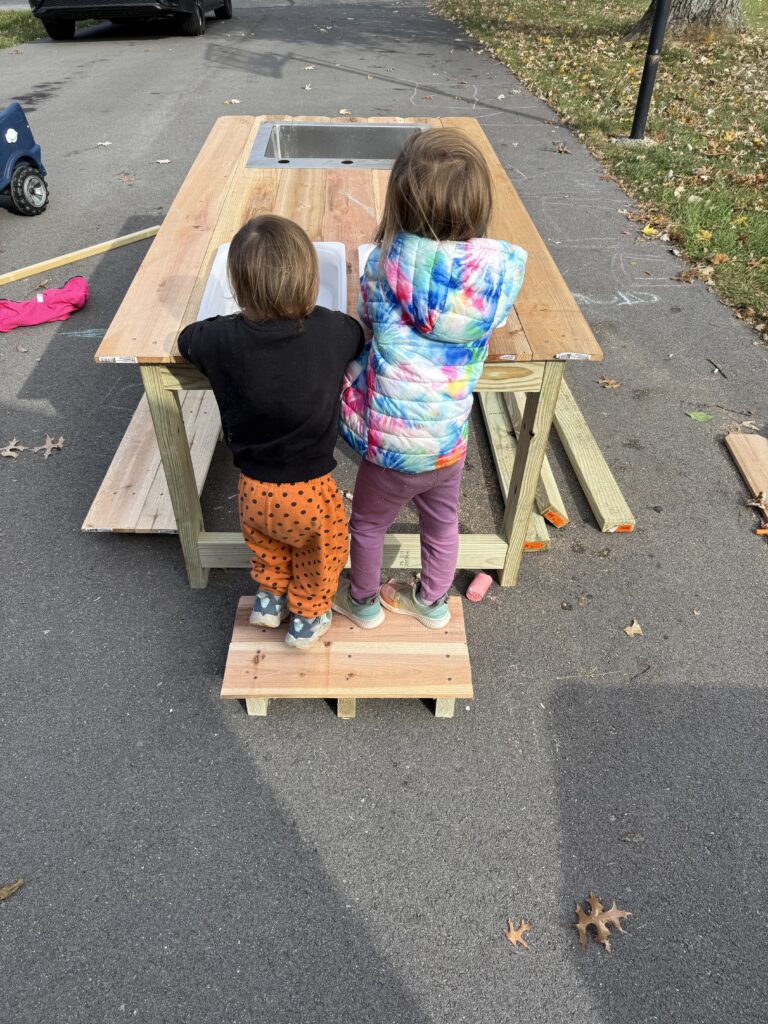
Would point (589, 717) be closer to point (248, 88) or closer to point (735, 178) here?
point (735, 178)

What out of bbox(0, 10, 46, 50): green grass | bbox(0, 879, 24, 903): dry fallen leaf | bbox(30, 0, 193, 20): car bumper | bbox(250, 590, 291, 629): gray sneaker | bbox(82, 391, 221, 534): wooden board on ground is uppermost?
bbox(30, 0, 193, 20): car bumper

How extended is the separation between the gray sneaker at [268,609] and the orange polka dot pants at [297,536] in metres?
0.03

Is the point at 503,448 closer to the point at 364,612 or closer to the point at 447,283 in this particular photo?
the point at 364,612

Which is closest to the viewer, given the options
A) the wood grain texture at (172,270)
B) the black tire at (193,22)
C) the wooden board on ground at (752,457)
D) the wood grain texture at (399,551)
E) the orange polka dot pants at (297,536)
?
the orange polka dot pants at (297,536)

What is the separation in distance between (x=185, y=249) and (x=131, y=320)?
0.58 metres

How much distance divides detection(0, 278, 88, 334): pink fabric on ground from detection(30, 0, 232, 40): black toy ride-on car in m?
8.98

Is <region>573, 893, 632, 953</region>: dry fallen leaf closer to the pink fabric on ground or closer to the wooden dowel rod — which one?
the pink fabric on ground

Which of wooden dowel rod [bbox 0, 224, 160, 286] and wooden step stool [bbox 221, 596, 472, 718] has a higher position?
wooden step stool [bbox 221, 596, 472, 718]

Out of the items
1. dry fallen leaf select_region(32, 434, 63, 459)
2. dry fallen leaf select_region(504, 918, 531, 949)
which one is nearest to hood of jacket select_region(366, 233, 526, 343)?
dry fallen leaf select_region(504, 918, 531, 949)

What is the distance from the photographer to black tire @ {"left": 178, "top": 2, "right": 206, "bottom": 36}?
1231cm

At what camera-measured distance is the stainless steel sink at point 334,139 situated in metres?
4.11

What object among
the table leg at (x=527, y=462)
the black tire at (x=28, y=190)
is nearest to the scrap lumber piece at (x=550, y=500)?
the table leg at (x=527, y=462)

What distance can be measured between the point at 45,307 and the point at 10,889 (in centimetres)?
384

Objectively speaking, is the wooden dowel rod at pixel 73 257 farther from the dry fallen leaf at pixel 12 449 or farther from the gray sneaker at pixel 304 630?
the gray sneaker at pixel 304 630
